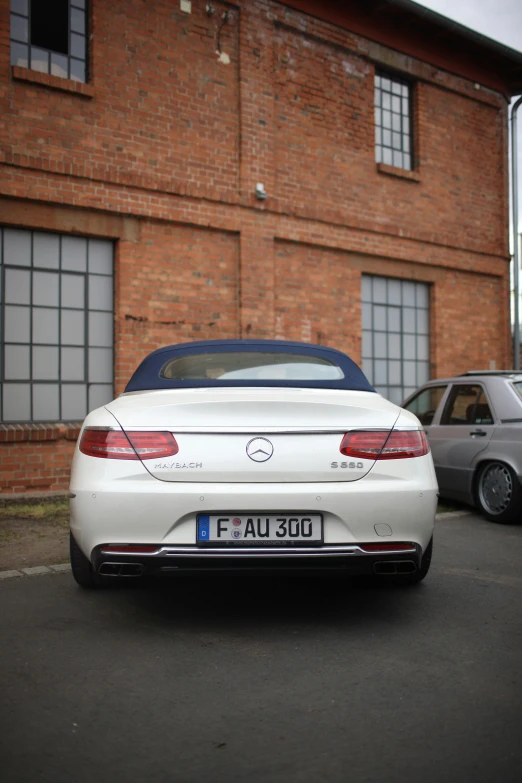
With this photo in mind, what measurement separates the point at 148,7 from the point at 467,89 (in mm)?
6927

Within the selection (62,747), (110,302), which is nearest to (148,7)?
(110,302)

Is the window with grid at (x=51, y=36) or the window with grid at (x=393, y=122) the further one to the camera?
the window with grid at (x=393, y=122)

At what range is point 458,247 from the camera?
14.1 metres

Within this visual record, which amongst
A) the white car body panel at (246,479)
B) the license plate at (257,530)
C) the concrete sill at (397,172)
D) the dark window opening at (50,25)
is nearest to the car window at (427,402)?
the white car body panel at (246,479)

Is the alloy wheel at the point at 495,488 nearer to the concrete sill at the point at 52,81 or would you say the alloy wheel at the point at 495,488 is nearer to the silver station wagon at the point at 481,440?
the silver station wagon at the point at 481,440

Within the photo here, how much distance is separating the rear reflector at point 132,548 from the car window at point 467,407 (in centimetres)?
498

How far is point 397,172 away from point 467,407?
6.22 m

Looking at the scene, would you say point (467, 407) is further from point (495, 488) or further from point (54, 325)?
point (54, 325)

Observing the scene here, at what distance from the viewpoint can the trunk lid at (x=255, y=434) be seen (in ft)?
12.0

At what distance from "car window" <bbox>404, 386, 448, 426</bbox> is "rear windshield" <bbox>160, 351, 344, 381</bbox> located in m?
3.94

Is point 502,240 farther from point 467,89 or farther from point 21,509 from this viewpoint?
point 21,509

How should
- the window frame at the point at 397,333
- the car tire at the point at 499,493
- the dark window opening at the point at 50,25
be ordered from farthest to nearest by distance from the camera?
the window frame at the point at 397,333
the dark window opening at the point at 50,25
the car tire at the point at 499,493

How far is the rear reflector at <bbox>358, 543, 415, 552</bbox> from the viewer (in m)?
3.69

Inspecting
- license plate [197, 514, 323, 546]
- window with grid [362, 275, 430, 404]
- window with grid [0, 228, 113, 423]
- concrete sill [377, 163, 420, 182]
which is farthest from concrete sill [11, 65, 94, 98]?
license plate [197, 514, 323, 546]
